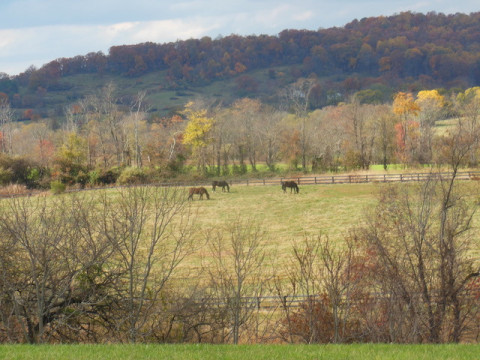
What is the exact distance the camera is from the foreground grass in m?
8.64

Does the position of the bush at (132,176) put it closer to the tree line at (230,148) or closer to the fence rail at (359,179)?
the tree line at (230,148)

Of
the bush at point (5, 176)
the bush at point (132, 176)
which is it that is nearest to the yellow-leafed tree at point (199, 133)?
the bush at point (132, 176)

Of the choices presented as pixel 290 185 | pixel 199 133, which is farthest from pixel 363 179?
pixel 199 133

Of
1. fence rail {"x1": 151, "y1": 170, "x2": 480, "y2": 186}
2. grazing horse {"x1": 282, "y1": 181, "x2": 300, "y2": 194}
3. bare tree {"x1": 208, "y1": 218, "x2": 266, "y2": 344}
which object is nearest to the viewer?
bare tree {"x1": 208, "y1": 218, "x2": 266, "y2": 344}

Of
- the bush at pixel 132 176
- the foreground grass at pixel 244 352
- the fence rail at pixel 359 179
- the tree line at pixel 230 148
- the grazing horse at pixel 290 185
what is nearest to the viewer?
the foreground grass at pixel 244 352

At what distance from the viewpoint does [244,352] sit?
9000 mm

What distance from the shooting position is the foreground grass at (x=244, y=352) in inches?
340

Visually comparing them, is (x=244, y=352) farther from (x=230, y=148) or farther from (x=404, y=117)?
(x=404, y=117)

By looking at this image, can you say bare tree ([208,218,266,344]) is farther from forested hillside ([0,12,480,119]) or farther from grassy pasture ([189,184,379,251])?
forested hillside ([0,12,480,119])

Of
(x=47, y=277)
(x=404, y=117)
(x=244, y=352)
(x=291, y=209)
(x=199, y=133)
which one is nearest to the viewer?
(x=244, y=352)

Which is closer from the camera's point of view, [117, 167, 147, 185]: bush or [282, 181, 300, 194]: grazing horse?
[282, 181, 300, 194]: grazing horse

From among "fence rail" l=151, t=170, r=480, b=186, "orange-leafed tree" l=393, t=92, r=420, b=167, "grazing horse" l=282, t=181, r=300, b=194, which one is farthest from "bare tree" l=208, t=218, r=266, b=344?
"orange-leafed tree" l=393, t=92, r=420, b=167

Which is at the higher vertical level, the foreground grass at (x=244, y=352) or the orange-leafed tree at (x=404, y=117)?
the orange-leafed tree at (x=404, y=117)

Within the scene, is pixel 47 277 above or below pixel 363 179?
below
